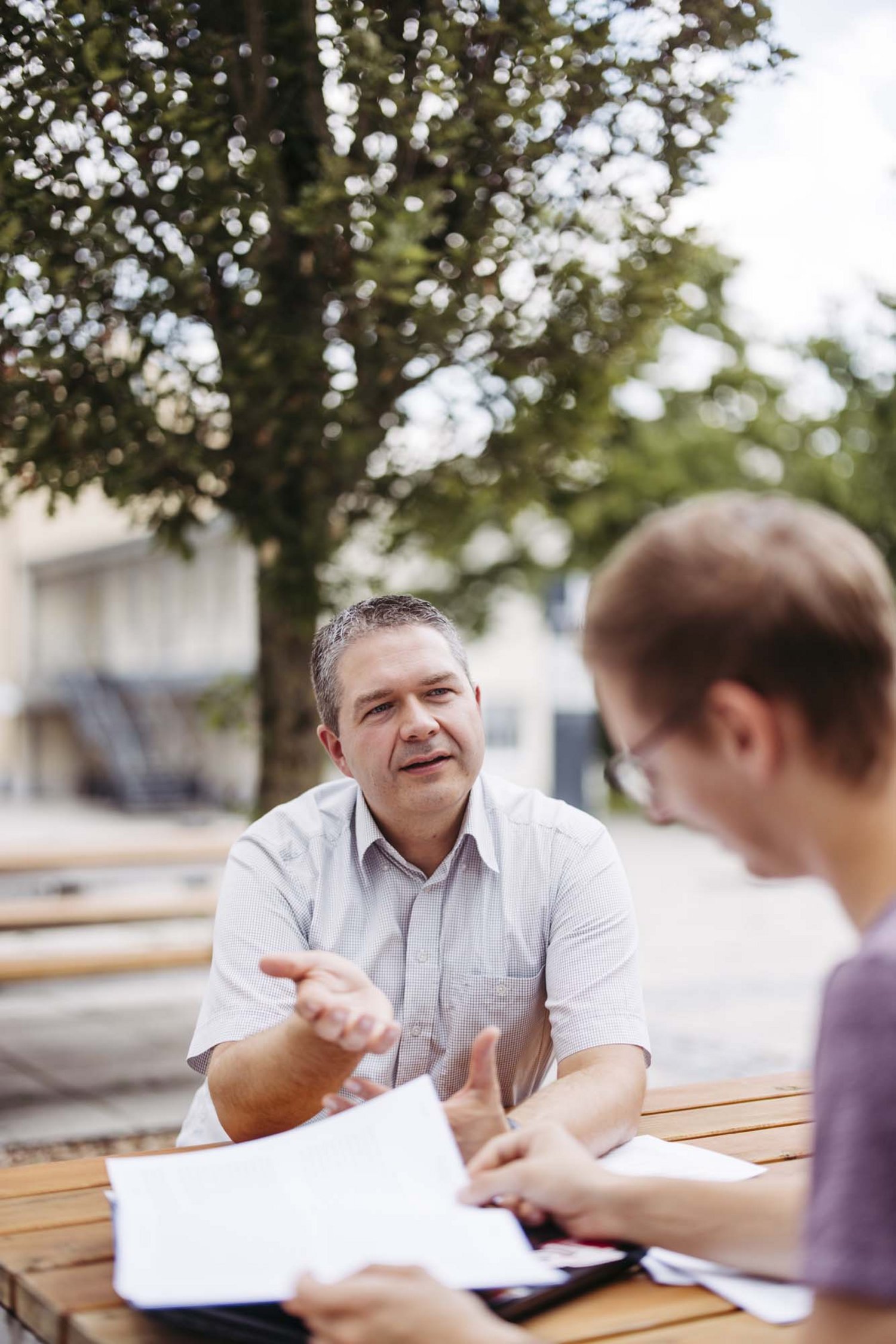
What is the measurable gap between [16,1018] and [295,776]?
294 cm

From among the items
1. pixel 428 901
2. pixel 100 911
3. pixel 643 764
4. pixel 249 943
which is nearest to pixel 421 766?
pixel 428 901

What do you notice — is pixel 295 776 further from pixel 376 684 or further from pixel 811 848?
pixel 811 848

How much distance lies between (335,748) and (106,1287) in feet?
4.00

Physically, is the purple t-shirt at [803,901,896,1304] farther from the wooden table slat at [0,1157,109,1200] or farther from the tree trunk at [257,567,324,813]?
the tree trunk at [257,567,324,813]

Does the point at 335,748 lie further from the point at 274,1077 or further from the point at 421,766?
the point at 274,1077

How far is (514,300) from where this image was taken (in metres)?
4.00

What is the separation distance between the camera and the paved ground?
17.4ft

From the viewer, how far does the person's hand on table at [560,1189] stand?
1.54 meters

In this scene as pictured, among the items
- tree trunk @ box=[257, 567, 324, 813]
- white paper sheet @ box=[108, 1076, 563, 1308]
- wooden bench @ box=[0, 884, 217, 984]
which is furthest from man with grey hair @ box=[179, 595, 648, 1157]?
wooden bench @ box=[0, 884, 217, 984]

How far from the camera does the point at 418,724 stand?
2373mm

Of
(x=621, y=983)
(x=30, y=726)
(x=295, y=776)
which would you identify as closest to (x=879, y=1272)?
(x=621, y=983)

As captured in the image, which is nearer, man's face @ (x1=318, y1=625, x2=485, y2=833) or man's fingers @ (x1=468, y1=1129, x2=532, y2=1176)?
man's fingers @ (x1=468, y1=1129, x2=532, y2=1176)

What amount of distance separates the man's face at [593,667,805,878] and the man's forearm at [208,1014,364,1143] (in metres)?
0.77

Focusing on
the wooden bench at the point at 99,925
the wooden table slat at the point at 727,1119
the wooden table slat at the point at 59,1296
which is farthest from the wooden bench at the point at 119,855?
the wooden table slat at the point at 59,1296
